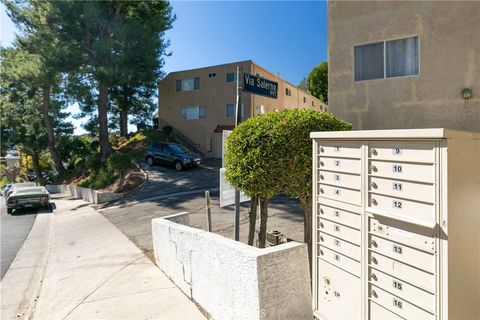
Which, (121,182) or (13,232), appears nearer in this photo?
(13,232)

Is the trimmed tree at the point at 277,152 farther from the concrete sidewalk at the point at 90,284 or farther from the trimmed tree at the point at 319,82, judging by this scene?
the trimmed tree at the point at 319,82

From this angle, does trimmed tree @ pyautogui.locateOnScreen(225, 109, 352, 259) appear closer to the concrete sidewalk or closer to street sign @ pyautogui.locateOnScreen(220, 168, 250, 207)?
street sign @ pyautogui.locateOnScreen(220, 168, 250, 207)

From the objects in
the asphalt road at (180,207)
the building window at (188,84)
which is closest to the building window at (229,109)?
the building window at (188,84)

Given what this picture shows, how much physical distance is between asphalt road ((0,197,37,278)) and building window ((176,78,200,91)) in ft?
52.6

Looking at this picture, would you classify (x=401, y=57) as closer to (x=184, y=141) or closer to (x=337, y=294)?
(x=337, y=294)

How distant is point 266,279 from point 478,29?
788 centimetres

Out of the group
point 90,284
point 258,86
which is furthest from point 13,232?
point 258,86

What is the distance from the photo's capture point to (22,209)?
59.9 ft

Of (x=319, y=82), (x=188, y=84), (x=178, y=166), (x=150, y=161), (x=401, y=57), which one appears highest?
(x=319, y=82)

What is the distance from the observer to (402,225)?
2.76 meters

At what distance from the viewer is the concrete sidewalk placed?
4.86 meters

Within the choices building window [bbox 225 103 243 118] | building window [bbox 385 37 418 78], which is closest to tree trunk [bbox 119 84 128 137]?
building window [bbox 225 103 243 118]

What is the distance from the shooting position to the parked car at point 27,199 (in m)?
17.1

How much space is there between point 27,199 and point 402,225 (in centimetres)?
1970
